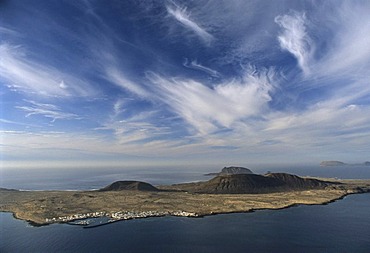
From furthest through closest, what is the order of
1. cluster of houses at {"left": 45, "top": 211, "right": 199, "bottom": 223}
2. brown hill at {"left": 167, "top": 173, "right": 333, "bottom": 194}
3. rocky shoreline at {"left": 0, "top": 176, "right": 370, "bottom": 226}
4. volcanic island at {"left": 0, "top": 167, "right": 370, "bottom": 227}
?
brown hill at {"left": 167, "top": 173, "right": 333, "bottom": 194} → volcanic island at {"left": 0, "top": 167, "right": 370, "bottom": 227} → rocky shoreline at {"left": 0, "top": 176, "right": 370, "bottom": 226} → cluster of houses at {"left": 45, "top": 211, "right": 199, "bottom": 223}

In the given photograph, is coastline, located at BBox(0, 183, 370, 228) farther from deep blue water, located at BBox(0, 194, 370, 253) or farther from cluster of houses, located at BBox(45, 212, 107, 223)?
deep blue water, located at BBox(0, 194, 370, 253)

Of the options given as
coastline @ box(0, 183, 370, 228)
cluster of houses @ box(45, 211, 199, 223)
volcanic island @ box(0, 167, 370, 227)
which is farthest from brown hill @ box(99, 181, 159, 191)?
cluster of houses @ box(45, 211, 199, 223)


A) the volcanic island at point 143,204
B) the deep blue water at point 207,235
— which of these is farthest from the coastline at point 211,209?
the deep blue water at point 207,235

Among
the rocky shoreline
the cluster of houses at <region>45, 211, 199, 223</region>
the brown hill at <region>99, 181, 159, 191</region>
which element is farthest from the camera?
the brown hill at <region>99, 181, 159, 191</region>

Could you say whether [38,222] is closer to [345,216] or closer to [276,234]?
[276,234]

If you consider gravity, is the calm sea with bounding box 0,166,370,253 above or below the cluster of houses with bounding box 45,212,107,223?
below

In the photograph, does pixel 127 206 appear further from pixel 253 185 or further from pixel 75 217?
pixel 253 185

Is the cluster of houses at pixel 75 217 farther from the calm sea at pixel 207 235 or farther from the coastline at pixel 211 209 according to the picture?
the calm sea at pixel 207 235

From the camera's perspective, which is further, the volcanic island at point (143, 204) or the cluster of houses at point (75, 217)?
the volcanic island at point (143, 204)

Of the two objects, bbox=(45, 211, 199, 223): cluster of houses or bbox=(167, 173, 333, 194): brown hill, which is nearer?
bbox=(45, 211, 199, 223): cluster of houses

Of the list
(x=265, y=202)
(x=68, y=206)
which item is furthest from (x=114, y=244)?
(x=265, y=202)

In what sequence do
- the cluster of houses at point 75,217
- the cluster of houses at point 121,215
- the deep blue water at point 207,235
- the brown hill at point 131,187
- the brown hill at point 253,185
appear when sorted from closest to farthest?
the deep blue water at point 207,235 < the cluster of houses at point 75,217 < the cluster of houses at point 121,215 < the brown hill at point 253,185 < the brown hill at point 131,187
